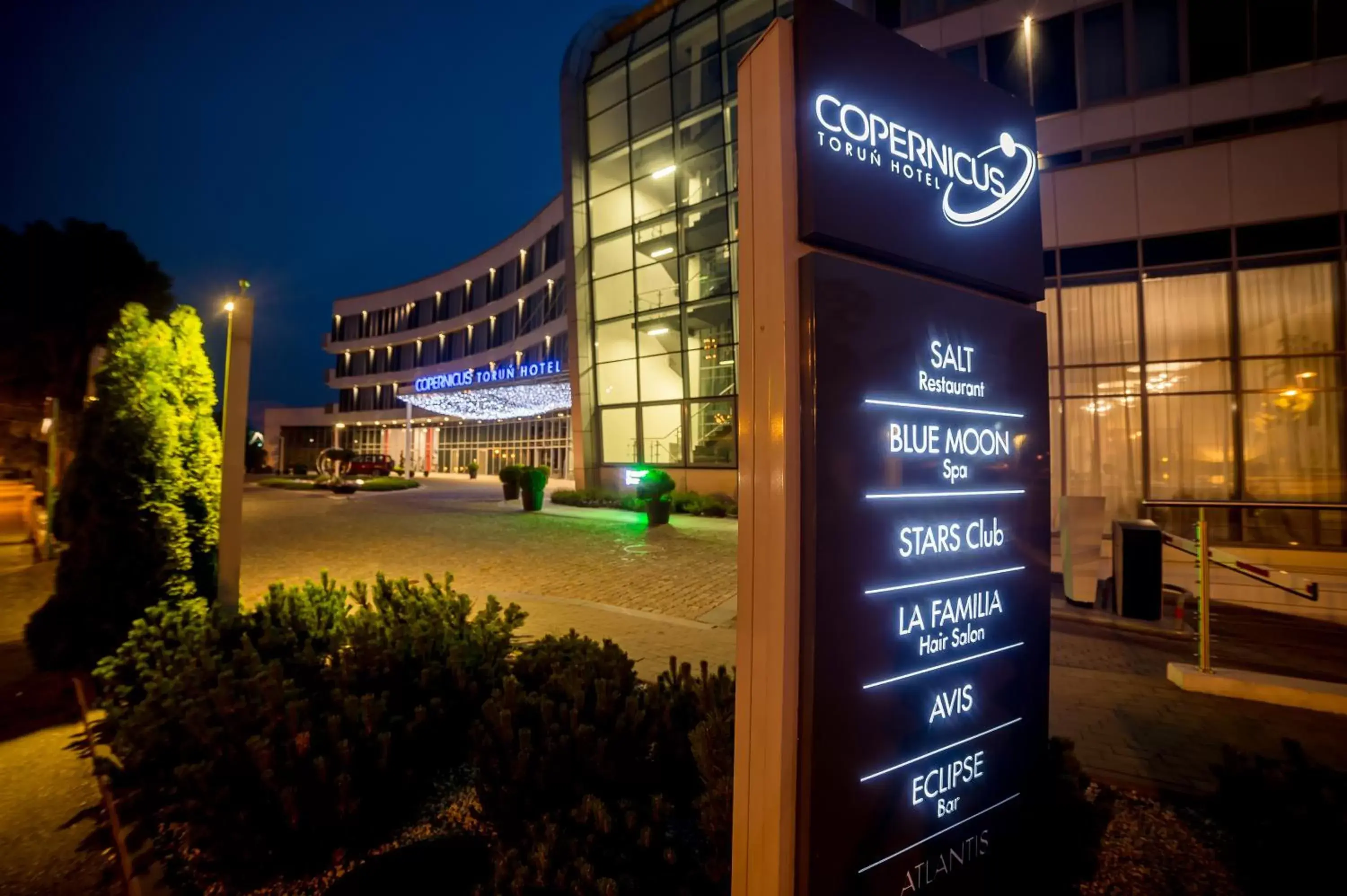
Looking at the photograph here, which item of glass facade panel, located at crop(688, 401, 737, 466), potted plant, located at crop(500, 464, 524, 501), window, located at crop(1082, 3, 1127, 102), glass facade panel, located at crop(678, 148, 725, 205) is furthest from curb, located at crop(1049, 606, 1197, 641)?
glass facade panel, located at crop(678, 148, 725, 205)

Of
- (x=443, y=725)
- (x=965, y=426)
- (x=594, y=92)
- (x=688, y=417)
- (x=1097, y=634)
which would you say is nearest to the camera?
(x=965, y=426)

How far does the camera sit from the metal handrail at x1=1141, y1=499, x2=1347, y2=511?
31.5 feet

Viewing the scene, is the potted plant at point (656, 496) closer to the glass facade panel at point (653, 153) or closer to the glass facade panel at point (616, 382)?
the glass facade panel at point (616, 382)

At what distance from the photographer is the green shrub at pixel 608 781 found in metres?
2.41

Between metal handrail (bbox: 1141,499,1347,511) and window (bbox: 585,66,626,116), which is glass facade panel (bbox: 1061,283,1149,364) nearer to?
metal handrail (bbox: 1141,499,1347,511)

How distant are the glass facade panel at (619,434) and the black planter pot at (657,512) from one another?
8.12m

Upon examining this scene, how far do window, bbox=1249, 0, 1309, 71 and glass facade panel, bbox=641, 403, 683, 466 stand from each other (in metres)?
17.7

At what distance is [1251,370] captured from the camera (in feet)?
41.4

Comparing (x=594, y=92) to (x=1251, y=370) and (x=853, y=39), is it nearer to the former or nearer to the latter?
(x=1251, y=370)

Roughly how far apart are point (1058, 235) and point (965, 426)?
14.8 m

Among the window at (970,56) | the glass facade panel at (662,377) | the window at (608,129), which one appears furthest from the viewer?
the window at (608,129)

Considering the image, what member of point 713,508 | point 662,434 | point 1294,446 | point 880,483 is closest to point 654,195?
point 662,434

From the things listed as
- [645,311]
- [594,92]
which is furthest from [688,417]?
[594,92]

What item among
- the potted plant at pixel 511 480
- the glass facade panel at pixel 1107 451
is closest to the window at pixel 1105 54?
the glass facade panel at pixel 1107 451
